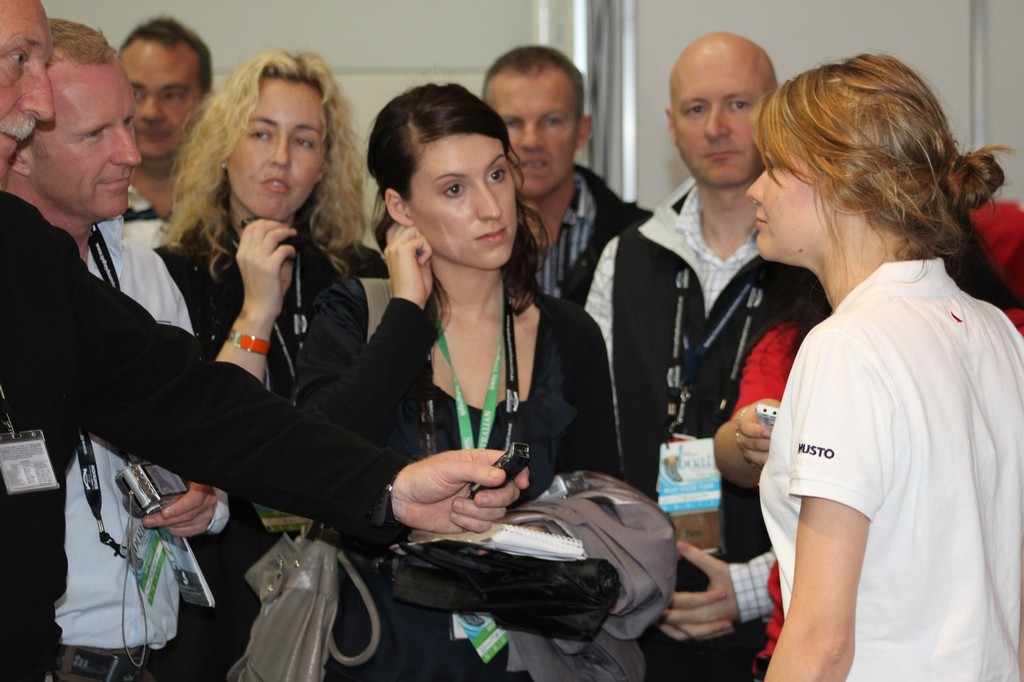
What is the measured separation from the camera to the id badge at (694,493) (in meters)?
3.14

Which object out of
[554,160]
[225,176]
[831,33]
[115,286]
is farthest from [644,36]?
[115,286]

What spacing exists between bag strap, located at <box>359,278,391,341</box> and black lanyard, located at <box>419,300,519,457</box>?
6.2 inches

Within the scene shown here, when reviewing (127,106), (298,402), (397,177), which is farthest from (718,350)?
(127,106)

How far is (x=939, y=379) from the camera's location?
170cm

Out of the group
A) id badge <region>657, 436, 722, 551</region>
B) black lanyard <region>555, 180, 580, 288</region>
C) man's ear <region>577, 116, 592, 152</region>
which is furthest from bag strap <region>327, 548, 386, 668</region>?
man's ear <region>577, 116, 592, 152</region>

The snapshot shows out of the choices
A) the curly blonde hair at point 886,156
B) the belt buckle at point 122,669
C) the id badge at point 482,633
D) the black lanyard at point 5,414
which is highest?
the curly blonde hair at point 886,156

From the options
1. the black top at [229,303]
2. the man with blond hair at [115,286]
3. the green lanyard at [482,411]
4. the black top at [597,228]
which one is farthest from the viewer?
the black top at [597,228]

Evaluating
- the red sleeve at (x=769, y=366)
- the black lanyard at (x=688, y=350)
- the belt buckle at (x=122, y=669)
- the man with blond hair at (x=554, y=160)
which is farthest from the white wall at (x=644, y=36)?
the belt buckle at (x=122, y=669)

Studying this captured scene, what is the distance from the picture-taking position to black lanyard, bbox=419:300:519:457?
2645mm

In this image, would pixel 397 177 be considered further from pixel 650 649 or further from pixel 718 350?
pixel 650 649

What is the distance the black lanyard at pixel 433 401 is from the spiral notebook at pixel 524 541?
0.99 ft

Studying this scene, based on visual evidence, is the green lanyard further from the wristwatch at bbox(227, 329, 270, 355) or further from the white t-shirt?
the white t-shirt

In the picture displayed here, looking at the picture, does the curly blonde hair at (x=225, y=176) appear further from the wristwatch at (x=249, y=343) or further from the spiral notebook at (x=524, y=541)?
the spiral notebook at (x=524, y=541)

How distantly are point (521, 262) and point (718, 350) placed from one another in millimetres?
714
